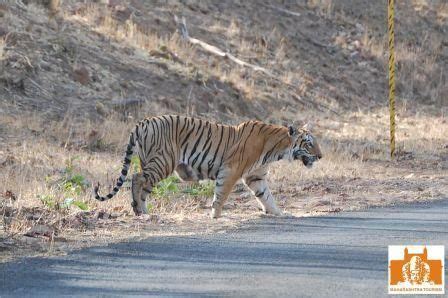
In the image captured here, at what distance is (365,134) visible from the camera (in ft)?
83.2

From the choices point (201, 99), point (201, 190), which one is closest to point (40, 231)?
point (201, 190)

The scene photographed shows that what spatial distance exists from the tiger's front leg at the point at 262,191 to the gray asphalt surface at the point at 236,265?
180cm

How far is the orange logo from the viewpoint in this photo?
321 inches

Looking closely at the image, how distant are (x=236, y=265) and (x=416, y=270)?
1550mm

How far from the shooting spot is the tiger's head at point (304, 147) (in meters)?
14.5

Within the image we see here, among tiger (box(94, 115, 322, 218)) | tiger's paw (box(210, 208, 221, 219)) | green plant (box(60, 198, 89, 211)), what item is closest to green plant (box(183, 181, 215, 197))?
tiger (box(94, 115, 322, 218))

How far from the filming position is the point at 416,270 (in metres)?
8.55

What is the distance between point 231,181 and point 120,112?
373 inches

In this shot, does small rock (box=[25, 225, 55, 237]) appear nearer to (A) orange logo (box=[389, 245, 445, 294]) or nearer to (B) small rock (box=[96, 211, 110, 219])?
(B) small rock (box=[96, 211, 110, 219])

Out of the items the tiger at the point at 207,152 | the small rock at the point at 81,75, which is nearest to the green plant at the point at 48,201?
the tiger at the point at 207,152

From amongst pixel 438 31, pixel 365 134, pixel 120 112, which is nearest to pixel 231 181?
pixel 120 112

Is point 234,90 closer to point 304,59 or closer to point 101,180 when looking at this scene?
point 304,59

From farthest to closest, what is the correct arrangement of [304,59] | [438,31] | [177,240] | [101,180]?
1. [438,31]
2. [304,59]
3. [101,180]
4. [177,240]

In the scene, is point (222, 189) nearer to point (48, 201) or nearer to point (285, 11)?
point (48, 201)
